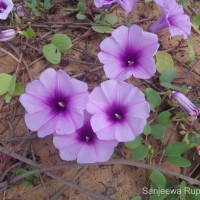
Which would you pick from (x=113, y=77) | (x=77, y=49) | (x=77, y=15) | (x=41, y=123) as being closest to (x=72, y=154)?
(x=41, y=123)

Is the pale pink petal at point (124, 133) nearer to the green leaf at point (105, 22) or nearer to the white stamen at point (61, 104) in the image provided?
the white stamen at point (61, 104)

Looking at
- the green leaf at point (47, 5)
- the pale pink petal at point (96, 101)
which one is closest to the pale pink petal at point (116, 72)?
the pale pink petal at point (96, 101)

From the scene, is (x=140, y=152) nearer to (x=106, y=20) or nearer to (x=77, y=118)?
(x=77, y=118)

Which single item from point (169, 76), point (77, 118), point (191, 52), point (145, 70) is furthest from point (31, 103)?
point (191, 52)

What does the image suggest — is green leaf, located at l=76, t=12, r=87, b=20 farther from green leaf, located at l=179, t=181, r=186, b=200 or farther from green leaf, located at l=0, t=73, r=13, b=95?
green leaf, located at l=179, t=181, r=186, b=200

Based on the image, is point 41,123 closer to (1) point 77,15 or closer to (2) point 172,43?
(1) point 77,15

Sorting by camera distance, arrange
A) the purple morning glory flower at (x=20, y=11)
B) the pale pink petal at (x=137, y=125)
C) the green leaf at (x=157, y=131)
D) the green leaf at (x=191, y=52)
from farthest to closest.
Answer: the purple morning glory flower at (x=20, y=11)
the green leaf at (x=191, y=52)
the green leaf at (x=157, y=131)
the pale pink petal at (x=137, y=125)

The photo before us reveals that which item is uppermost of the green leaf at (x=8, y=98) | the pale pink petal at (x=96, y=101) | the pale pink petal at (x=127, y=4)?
the pale pink petal at (x=127, y=4)
